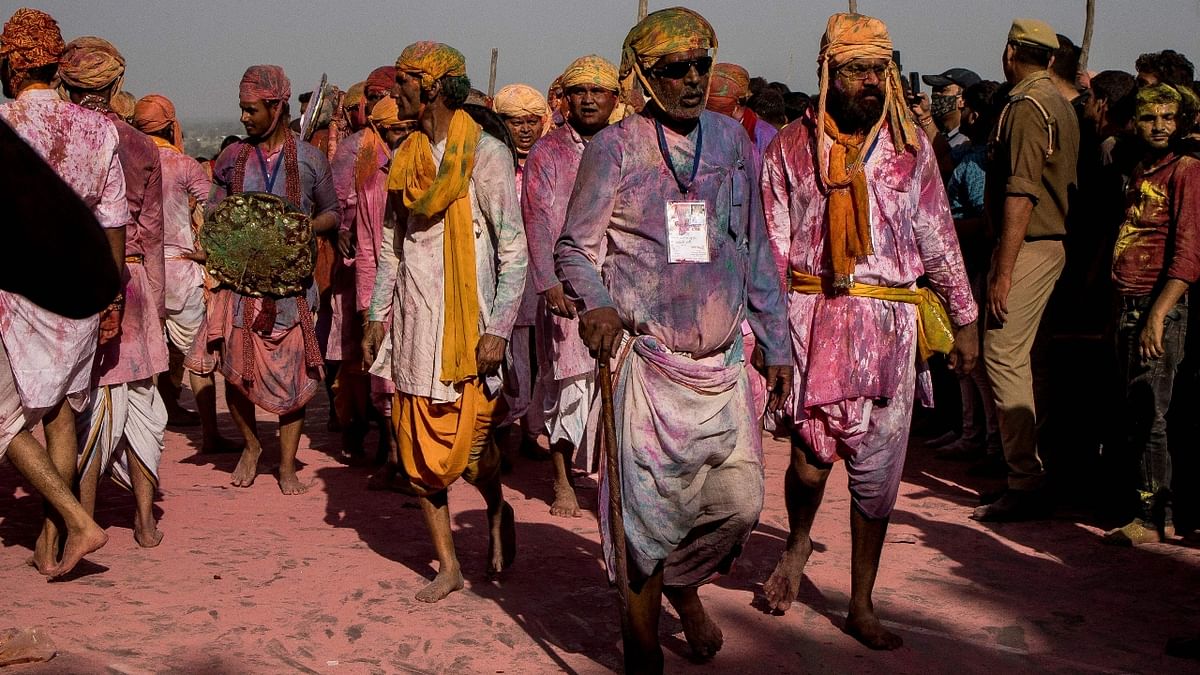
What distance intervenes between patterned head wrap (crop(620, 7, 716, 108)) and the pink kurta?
2.79 m

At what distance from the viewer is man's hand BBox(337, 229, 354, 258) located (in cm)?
997

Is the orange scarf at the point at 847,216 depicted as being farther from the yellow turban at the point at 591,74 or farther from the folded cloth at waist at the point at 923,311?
the yellow turban at the point at 591,74

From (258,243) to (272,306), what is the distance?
462 mm

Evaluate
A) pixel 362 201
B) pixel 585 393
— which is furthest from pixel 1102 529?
pixel 362 201

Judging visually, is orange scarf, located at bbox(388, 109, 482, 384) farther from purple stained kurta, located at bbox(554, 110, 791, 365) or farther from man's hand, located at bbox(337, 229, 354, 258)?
man's hand, located at bbox(337, 229, 354, 258)

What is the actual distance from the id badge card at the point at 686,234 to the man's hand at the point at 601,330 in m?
0.35

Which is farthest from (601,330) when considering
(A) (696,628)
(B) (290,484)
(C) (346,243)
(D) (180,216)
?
(D) (180,216)

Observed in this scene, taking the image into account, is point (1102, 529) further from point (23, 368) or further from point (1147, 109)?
point (23, 368)

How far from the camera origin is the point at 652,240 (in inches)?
206

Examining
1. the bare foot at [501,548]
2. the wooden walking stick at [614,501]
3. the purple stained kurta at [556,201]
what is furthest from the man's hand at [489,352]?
the wooden walking stick at [614,501]

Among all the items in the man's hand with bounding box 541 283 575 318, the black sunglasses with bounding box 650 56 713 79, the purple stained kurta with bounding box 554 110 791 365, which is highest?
the black sunglasses with bounding box 650 56 713 79

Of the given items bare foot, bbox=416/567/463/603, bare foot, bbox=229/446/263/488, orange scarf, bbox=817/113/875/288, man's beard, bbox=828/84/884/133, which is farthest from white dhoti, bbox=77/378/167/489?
man's beard, bbox=828/84/884/133

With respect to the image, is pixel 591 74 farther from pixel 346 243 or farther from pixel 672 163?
pixel 672 163

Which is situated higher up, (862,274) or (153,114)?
(153,114)
